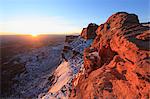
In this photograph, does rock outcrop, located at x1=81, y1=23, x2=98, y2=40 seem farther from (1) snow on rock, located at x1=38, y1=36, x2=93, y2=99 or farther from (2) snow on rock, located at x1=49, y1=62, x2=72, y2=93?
(2) snow on rock, located at x1=49, y1=62, x2=72, y2=93

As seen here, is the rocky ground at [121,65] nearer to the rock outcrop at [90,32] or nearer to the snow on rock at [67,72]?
the snow on rock at [67,72]

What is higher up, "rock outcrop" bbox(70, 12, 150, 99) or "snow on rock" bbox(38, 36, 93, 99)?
"rock outcrop" bbox(70, 12, 150, 99)

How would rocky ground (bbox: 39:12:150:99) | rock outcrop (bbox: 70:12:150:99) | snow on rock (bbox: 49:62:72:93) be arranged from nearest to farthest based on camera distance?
rock outcrop (bbox: 70:12:150:99)
rocky ground (bbox: 39:12:150:99)
snow on rock (bbox: 49:62:72:93)

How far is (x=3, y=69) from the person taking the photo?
59438 millimetres

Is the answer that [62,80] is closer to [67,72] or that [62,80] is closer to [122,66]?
[67,72]

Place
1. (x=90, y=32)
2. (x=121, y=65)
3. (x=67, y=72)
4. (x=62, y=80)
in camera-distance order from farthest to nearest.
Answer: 1. (x=90, y=32)
2. (x=67, y=72)
3. (x=62, y=80)
4. (x=121, y=65)

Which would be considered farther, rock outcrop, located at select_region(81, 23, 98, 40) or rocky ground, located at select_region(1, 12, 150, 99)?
rock outcrop, located at select_region(81, 23, 98, 40)

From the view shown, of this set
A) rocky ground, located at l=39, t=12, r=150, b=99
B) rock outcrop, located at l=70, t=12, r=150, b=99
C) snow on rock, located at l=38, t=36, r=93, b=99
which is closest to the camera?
rock outcrop, located at l=70, t=12, r=150, b=99

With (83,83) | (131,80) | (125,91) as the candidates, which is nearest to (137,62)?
(131,80)

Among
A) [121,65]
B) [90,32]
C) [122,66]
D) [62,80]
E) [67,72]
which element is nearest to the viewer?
[122,66]

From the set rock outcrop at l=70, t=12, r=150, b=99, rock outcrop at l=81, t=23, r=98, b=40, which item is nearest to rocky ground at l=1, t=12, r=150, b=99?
rock outcrop at l=70, t=12, r=150, b=99

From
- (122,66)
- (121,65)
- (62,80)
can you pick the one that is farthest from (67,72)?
(122,66)

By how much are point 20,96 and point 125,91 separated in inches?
1135

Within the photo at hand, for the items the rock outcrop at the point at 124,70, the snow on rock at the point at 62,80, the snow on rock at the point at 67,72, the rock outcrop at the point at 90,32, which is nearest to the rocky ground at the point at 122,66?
the rock outcrop at the point at 124,70
